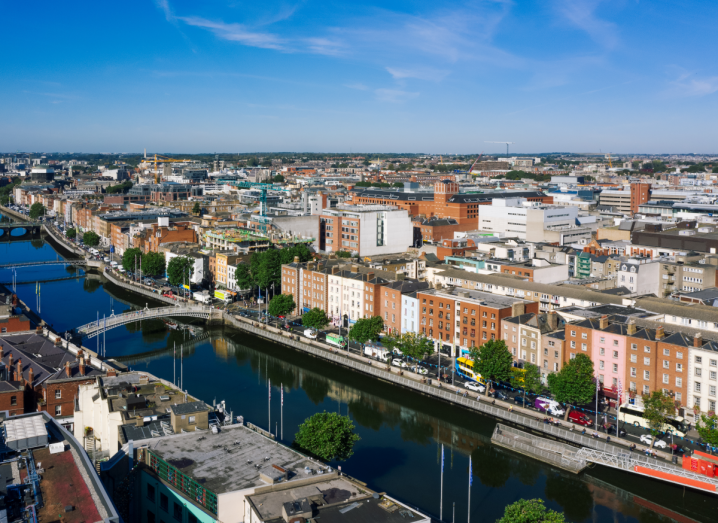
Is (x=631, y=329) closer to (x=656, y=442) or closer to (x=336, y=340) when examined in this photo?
(x=656, y=442)

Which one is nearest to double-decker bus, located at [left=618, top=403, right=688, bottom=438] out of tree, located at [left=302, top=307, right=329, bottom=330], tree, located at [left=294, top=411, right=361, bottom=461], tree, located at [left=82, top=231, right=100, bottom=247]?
tree, located at [left=294, top=411, right=361, bottom=461]

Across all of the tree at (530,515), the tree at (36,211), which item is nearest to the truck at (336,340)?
the tree at (530,515)

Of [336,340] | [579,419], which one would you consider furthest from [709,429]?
[336,340]

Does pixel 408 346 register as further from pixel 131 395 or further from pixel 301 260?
pixel 301 260

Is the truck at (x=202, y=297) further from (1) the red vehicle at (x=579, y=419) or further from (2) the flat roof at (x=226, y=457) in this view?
(2) the flat roof at (x=226, y=457)

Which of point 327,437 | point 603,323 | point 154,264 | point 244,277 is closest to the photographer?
point 327,437

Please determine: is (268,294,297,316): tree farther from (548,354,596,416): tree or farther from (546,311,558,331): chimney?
(548,354,596,416): tree

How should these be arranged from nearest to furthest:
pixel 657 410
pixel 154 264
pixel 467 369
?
pixel 657 410, pixel 467 369, pixel 154 264

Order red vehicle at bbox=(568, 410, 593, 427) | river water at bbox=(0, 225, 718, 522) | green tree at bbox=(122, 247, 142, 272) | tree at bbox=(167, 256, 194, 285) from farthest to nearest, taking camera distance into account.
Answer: green tree at bbox=(122, 247, 142, 272) < tree at bbox=(167, 256, 194, 285) < red vehicle at bbox=(568, 410, 593, 427) < river water at bbox=(0, 225, 718, 522)
